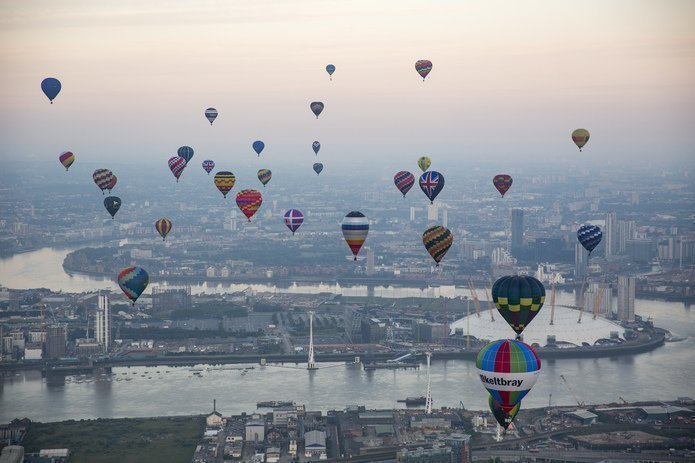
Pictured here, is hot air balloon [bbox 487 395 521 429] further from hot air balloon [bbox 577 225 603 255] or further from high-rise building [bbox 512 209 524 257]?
high-rise building [bbox 512 209 524 257]

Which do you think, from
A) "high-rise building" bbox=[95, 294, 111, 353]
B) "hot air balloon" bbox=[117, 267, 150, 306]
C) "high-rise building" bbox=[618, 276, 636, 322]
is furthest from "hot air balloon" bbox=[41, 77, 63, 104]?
"high-rise building" bbox=[618, 276, 636, 322]

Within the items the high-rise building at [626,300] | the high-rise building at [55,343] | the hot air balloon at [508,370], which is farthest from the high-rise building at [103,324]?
the hot air balloon at [508,370]

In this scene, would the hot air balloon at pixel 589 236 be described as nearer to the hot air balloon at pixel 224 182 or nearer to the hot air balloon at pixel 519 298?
the hot air balloon at pixel 224 182

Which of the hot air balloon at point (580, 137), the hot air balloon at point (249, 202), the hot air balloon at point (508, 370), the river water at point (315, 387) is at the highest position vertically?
the hot air balloon at point (580, 137)

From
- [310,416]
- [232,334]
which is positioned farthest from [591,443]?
[232,334]

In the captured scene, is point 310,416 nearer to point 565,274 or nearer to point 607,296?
point 607,296

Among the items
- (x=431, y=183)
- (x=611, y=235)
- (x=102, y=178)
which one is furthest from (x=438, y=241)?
(x=611, y=235)
